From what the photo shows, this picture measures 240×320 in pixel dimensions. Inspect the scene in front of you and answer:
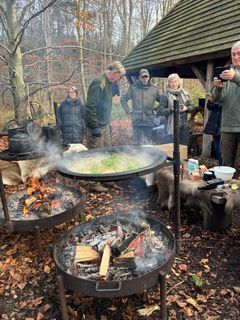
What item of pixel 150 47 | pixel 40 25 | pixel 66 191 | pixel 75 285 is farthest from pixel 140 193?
pixel 40 25

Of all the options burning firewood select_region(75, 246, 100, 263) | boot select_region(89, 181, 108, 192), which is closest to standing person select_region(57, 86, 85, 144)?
boot select_region(89, 181, 108, 192)

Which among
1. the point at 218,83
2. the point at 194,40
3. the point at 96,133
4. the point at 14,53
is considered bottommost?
the point at 96,133

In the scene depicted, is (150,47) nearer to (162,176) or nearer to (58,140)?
(162,176)

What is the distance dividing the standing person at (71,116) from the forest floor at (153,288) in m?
2.29

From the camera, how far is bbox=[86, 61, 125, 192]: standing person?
440 cm

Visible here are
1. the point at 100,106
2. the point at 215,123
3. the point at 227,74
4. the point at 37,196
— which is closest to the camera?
the point at 227,74

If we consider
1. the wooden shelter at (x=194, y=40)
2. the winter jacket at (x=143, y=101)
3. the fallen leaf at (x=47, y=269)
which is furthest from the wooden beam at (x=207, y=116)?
the fallen leaf at (x=47, y=269)

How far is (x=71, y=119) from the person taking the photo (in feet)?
17.4

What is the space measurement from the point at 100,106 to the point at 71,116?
2.59ft

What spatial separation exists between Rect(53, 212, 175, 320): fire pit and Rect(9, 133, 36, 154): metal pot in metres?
0.93

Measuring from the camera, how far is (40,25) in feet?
51.3

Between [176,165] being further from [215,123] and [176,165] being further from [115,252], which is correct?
[215,123]

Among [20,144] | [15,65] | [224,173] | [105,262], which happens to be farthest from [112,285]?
[15,65]

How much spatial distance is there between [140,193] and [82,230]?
6.55 feet
